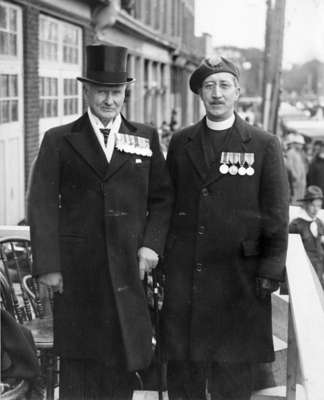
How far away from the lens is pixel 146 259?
3.44m

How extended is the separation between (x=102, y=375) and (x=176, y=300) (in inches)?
19.7

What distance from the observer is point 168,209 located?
11.5 feet

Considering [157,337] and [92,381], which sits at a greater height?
[157,337]

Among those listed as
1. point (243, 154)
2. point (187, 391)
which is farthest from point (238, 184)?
point (187, 391)

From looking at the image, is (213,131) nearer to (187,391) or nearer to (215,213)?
(215,213)

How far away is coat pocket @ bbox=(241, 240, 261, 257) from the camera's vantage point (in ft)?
11.6

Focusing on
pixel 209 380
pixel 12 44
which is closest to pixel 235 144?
pixel 209 380

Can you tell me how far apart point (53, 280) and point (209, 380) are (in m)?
0.96

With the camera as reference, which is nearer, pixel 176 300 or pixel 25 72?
pixel 176 300

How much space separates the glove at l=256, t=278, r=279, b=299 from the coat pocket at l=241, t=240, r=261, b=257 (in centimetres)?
13

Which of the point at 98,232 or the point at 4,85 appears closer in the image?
the point at 98,232

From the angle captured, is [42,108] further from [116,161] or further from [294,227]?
[116,161]

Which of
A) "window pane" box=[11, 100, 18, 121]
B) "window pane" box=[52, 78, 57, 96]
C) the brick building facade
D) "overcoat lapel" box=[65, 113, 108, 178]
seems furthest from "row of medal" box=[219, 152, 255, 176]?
"window pane" box=[52, 78, 57, 96]

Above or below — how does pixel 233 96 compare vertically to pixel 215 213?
above
